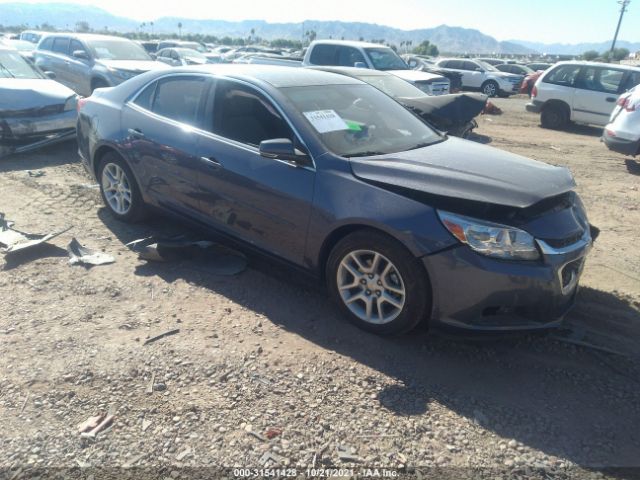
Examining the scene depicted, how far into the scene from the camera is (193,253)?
4.68 meters

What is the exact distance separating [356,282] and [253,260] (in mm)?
1383

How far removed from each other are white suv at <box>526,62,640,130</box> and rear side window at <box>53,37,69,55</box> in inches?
468

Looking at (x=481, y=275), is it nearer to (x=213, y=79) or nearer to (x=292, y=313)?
(x=292, y=313)

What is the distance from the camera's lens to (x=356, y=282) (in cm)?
357

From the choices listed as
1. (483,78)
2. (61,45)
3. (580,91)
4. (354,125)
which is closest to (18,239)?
(354,125)

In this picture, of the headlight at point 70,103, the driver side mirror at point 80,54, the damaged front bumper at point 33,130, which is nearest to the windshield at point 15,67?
the headlight at point 70,103

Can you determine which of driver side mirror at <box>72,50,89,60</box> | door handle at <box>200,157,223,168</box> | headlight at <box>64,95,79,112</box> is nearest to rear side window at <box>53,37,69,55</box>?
driver side mirror at <box>72,50,89,60</box>

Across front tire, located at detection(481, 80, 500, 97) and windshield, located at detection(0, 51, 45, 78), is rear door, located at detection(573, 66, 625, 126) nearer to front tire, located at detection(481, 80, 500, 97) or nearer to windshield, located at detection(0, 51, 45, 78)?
front tire, located at detection(481, 80, 500, 97)

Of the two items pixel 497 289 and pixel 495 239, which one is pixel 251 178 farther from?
pixel 497 289

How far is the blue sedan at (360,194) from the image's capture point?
3.17m

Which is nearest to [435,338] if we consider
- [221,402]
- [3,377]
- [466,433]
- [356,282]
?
[356,282]

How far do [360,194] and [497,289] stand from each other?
103 cm

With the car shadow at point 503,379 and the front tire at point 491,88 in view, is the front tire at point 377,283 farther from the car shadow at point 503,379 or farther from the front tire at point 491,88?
the front tire at point 491,88

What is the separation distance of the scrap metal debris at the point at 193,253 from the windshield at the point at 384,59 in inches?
344
